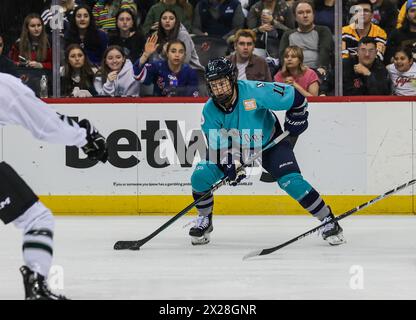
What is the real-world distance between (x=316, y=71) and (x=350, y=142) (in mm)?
605

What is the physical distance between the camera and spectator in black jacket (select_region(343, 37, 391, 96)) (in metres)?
7.84

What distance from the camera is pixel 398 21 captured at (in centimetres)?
796

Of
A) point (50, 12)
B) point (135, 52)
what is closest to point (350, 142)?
point (135, 52)

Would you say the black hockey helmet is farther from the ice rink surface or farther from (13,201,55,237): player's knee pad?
(13,201,55,237): player's knee pad

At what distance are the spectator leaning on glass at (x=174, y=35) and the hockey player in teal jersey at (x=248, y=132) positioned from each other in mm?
1805

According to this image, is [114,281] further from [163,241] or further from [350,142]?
[350,142]

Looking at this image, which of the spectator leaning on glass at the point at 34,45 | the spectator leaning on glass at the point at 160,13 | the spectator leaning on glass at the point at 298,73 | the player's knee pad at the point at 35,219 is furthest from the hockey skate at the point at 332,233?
the spectator leaning on glass at the point at 34,45

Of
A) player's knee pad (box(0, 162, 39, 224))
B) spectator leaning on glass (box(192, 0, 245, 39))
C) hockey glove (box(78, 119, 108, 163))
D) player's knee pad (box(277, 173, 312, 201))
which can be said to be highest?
spectator leaning on glass (box(192, 0, 245, 39))

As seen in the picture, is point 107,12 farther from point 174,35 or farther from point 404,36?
point 404,36

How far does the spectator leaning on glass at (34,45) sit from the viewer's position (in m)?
7.86

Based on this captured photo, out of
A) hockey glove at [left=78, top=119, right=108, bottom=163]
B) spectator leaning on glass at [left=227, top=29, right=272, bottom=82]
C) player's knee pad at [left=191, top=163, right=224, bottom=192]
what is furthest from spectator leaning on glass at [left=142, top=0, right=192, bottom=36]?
hockey glove at [left=78, top=119, right=108, bottom=163]

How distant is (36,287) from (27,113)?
23.9 inches

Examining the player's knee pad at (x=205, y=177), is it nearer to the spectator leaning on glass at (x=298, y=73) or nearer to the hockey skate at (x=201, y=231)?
the hockey skate at (x=201, y=231)

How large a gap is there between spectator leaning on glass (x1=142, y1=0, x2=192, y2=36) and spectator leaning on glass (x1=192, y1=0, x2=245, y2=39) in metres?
0.06
